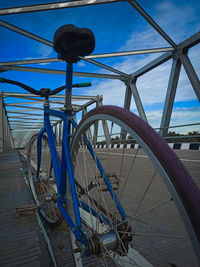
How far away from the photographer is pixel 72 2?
4293 millimetres

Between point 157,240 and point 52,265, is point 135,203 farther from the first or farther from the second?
point 52,265

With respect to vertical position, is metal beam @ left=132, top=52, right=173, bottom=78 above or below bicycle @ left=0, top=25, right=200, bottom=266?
above

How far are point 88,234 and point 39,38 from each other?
635 centimetres

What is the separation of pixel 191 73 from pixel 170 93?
1053mm

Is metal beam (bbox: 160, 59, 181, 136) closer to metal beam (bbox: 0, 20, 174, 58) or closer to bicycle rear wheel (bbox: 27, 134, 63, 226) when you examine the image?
metal beam (bbox: 0, 20, 174, 58)

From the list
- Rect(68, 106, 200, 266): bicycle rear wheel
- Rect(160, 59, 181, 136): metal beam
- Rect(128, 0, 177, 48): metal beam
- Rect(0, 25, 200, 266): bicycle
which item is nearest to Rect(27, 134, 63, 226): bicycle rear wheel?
Rect(0, 25, 200, 266): bicycle

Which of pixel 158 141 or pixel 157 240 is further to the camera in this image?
pixel 157 240

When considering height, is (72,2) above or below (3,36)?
below

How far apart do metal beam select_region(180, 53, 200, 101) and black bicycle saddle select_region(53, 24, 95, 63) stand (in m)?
5.06

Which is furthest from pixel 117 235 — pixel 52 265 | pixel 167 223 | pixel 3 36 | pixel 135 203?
pixel 3 36

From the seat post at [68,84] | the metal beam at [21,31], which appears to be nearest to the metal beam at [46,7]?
the metal beam at [21,31]

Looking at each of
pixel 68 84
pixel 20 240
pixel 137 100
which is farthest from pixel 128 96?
pixel 20 240

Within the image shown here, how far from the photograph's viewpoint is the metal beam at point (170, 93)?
6137 millimetres

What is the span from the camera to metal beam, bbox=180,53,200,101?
5.22 m
